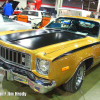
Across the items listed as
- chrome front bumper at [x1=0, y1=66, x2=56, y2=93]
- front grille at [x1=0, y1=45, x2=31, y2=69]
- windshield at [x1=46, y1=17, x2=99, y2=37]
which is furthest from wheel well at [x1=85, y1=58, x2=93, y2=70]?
front grille at [x1=0, y1=45, x2=31, y2=69]

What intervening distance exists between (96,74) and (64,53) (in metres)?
2.17

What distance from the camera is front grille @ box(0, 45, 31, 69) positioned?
2.35 meters

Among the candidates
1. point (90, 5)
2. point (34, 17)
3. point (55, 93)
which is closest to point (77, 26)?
point (55, 93)

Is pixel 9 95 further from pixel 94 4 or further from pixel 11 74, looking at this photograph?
pixel 94 4

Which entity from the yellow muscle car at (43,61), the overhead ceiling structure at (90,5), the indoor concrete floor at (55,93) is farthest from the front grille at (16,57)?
the overhead ceiling structure at (90,5)

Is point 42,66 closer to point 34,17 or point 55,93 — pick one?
point 55,93

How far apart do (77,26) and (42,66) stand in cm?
217

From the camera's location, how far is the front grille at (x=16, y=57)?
235 centimetres

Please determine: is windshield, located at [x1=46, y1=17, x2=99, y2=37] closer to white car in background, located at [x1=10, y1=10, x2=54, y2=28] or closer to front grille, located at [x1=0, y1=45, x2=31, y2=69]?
front grille, located at [x1=0, y1=45, x2=31, y2=69]

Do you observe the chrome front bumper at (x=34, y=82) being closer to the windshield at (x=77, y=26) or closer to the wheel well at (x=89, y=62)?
the wheel well at (x=89, y=62)

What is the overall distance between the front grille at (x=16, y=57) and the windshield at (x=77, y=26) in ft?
6.19

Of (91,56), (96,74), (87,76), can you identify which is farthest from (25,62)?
(96,74)

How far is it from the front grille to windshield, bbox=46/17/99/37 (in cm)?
189

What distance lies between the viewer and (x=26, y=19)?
31.1 feet
